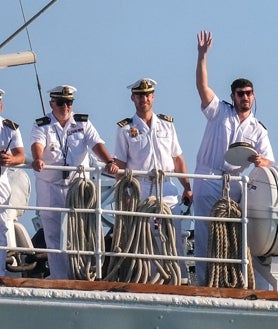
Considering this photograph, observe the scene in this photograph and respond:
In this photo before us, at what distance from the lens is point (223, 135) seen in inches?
541

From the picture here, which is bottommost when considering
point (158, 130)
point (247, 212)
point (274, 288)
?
point (274, 288)

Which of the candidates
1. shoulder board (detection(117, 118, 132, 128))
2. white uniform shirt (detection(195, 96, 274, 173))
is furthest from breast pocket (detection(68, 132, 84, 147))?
white uniform shirt (detection(195, 96, 274, 173))

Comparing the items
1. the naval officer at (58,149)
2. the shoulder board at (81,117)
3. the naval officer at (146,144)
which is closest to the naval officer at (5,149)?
the naval officer at (58,149)

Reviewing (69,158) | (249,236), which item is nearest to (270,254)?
(249,236)

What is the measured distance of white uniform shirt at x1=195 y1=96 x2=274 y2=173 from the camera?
13.8 metres

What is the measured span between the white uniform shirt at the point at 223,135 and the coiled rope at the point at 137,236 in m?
0.87

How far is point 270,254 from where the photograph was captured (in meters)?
13.5

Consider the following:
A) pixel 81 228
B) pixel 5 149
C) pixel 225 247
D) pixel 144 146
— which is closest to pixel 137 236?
pixel 81 228

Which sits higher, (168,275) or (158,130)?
(158,130)

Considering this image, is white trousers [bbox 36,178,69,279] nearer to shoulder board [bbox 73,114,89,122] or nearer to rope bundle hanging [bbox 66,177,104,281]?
rope bundle hanging [bbox 66,177,104,281]

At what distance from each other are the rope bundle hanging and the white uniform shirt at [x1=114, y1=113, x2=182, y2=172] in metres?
0.77

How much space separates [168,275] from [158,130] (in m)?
1.50

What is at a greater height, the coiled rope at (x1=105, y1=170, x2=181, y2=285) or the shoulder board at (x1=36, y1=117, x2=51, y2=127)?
the shoulder board at (x1=36, y1=117, x2=51, y2=127)

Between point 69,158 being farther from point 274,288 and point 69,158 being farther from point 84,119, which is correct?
point 274,288
